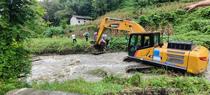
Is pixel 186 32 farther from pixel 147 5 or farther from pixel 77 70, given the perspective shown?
pixel 147 5

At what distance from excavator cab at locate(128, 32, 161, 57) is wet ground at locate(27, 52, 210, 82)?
39.3 inches

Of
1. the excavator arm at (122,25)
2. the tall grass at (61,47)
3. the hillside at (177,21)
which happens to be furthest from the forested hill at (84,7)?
the excavator arm at (122,25)

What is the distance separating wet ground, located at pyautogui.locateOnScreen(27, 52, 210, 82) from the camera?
14159mm

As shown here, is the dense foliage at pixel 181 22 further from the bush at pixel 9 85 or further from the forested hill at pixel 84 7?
the bush at pixel 9 85

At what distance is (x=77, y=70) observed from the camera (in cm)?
1589

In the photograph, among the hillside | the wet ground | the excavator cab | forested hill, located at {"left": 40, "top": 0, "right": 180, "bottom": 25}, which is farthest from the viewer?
forested hill, located at {"left": 40, "top": 0, "right": 180, "bottom": 25}

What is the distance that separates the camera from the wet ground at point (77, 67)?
14159 millimetres

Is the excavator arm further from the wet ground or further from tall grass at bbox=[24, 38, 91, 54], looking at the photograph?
tall grass at bbox=[24, 38, 91, 54]

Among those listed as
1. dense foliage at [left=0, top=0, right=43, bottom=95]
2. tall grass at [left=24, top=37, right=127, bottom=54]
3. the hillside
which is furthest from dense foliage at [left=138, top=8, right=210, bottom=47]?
dense foliage at [left=0, top=0, right=43, bottom=95]

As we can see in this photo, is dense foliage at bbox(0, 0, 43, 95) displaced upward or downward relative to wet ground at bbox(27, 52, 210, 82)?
upward

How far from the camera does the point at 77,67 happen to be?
16.6 metres

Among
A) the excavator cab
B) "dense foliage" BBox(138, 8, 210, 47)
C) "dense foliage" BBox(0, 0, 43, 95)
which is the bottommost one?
"dense foliage" BBox(138, 8, 210, 47)

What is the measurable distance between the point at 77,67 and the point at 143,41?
11.8ft

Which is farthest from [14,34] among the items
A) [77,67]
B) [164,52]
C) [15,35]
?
[77,67]
